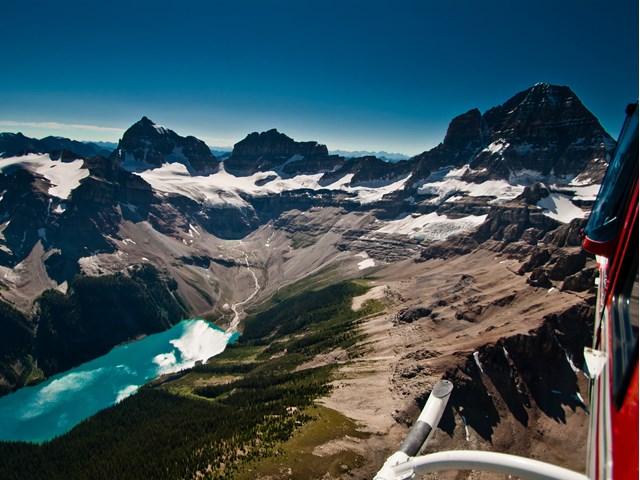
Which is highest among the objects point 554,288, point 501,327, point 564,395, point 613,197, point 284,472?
point 613,197

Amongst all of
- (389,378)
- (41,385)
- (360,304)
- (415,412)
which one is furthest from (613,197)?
(41,385)

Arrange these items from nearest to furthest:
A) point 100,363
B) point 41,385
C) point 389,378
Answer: point 389,378
point 41,385
point 100,363

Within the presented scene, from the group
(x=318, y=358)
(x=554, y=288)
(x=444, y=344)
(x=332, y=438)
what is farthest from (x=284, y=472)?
(x=554, y=288)

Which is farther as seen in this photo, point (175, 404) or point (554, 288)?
point (175, 404)

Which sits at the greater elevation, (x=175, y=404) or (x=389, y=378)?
(x=389, y=378)

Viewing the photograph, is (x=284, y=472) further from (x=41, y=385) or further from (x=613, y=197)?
(x=41, y=385)

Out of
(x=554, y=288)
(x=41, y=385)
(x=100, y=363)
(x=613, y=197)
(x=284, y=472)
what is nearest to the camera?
(x=613, y=197)
